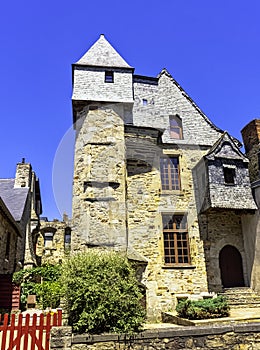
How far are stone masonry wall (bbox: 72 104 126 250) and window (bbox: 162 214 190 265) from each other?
109 inches

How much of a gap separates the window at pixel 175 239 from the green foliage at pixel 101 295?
6121 mm

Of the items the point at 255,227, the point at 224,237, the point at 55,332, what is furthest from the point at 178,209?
the point at 55,332

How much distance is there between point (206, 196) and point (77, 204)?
5539 mm

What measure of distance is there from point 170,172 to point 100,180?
398 cm

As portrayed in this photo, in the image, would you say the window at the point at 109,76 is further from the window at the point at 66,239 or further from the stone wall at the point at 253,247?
the window at the point at 66,239

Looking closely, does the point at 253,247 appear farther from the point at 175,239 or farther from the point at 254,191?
the point at 175,239

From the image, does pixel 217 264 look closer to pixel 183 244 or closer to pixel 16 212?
pixel 183 244

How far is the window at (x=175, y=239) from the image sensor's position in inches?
481

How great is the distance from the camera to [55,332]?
16.5 ft

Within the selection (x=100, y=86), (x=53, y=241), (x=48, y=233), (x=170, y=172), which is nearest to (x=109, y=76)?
(x=100, y=86)

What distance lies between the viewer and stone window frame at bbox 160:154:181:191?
13375mm

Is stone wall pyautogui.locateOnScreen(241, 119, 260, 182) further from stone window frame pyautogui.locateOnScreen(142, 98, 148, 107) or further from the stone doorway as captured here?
stone window frame pyautogui.locateOnScreen(142, 98, 148, 107)

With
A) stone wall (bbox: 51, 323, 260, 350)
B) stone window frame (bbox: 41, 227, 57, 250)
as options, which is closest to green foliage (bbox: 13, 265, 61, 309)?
stone wall (bbox: 51, 323, 260, 350)

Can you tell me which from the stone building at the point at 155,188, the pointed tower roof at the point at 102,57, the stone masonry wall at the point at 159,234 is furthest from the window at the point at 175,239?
the pointed tower roof at the point at 102,57
